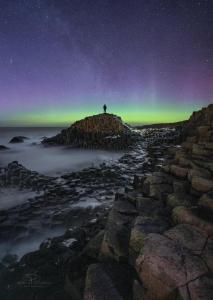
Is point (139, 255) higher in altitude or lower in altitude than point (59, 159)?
higher

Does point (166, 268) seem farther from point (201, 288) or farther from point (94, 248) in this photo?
point (94, 248)

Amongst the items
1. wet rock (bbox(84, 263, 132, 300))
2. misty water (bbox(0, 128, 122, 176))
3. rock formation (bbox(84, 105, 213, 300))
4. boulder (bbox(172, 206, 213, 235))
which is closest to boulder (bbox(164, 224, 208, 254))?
rock formation (bbox(84, 105, 213, 300))

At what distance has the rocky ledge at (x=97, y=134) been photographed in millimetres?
29298

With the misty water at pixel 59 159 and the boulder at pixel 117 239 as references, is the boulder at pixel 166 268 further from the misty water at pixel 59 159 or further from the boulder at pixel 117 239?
the misty water at pixel 59 159

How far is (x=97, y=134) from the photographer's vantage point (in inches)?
1276

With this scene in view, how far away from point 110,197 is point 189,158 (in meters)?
3.95

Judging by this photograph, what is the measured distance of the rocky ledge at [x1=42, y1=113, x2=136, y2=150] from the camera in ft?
96.1

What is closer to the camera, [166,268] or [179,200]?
[166,268]

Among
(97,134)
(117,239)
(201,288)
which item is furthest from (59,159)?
(201,288)

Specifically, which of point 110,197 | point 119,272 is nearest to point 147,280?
point 119,272

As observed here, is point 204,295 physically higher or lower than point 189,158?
lower

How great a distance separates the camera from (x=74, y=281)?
4.27 m

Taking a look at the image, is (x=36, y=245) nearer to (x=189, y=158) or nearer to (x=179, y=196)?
(x=179, y=196)

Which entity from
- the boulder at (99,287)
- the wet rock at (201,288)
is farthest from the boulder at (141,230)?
the wet rock at (201,288)
